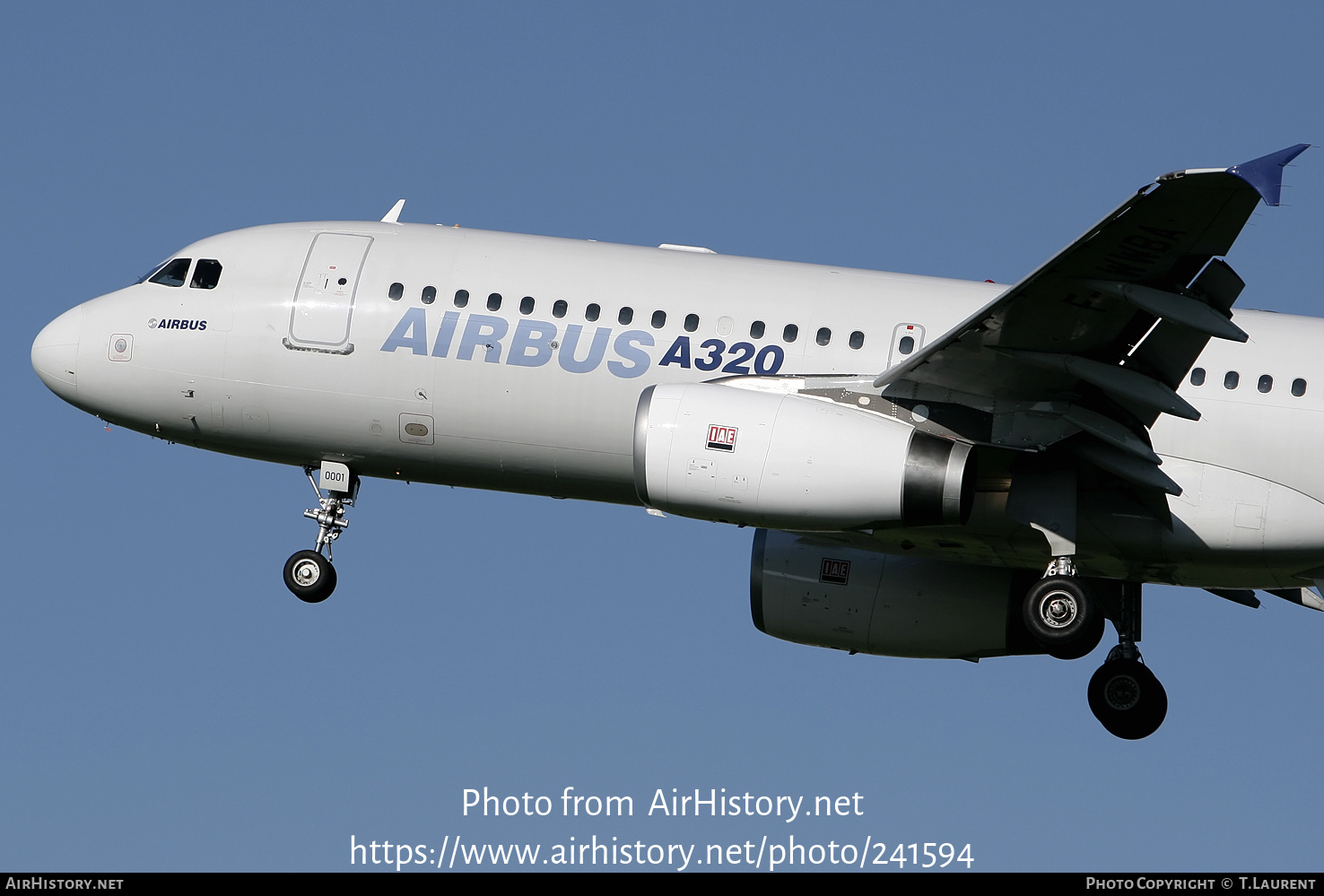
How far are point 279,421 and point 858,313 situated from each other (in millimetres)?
7294

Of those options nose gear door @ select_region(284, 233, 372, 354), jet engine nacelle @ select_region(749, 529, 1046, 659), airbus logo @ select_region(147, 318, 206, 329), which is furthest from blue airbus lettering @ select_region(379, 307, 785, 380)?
jet engine nacelle @ select_region(749, 529, 1046, 659)

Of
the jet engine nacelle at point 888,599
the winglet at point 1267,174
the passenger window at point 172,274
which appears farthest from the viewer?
the passenger window at point 172,274

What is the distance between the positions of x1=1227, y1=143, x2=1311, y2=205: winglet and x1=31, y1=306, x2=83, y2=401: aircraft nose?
14.7 meters

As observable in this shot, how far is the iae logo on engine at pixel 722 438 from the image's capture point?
1903cm

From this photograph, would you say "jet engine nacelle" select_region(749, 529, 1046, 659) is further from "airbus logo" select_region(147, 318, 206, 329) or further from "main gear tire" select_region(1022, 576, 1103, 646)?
"airbus logo" select_region(147, 318, 206, 329)

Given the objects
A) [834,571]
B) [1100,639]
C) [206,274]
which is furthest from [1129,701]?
[206,274]

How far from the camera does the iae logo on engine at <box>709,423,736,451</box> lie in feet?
62.4

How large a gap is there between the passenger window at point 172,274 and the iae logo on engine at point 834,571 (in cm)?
906

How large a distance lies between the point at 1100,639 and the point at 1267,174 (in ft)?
25.4

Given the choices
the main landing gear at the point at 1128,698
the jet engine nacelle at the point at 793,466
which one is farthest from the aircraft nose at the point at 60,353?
the main landing gear at the point at 1128,698

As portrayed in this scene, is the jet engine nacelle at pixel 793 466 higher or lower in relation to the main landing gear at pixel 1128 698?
higher

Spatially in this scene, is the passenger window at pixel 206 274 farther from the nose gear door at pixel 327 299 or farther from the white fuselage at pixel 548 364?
the nose gear door at pixel 327 299

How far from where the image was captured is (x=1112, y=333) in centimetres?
1836

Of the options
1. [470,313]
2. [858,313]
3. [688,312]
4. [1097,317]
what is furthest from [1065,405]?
[470,313]
